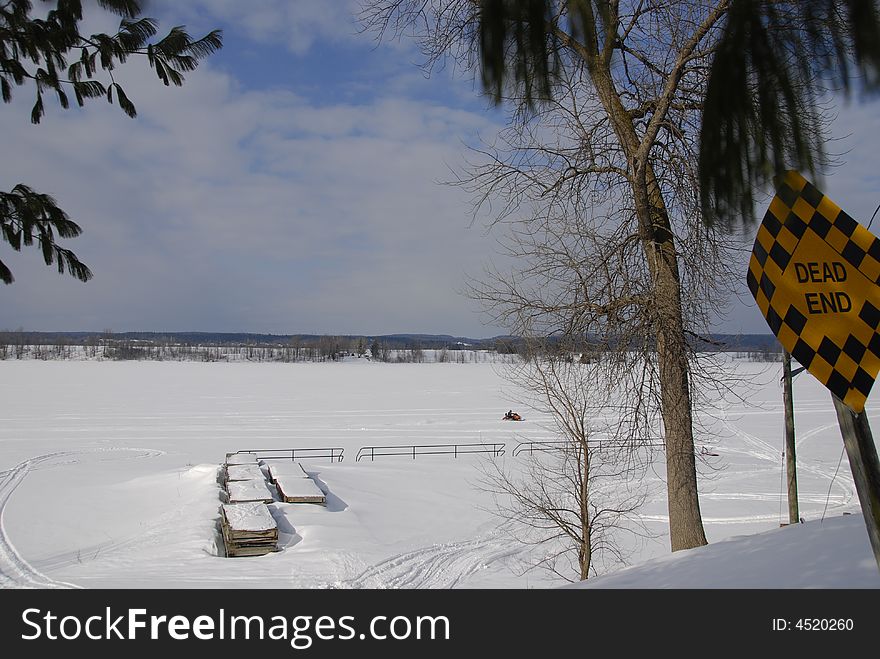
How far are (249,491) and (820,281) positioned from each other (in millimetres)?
15207

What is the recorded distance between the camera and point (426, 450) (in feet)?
91.3

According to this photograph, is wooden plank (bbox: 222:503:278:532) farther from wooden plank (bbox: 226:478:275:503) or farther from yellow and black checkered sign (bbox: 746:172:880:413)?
yellow and black checkered sign (bbox: 746:172:880:413)

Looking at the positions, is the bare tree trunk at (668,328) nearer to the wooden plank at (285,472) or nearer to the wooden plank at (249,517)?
the wooden plank at (249,517)

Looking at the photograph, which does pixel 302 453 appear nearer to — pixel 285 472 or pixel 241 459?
pixel 241 459

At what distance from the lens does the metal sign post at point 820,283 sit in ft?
7.89

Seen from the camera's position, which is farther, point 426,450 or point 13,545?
point 426,450

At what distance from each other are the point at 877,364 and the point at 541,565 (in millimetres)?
11428

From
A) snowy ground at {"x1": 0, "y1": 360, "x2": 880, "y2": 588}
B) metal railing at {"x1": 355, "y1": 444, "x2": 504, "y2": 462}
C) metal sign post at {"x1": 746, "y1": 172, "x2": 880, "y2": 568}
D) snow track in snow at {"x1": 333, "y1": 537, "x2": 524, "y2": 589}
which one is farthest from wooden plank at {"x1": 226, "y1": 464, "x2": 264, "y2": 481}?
metal sign post at {"x1": 746, "y1": 172, "x2": 880, "y2": 568}

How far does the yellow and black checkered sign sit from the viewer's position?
2.41 m

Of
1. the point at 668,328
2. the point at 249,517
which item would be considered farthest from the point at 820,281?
the point at 249,517

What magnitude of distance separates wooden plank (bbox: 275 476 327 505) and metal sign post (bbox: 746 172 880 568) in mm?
14884

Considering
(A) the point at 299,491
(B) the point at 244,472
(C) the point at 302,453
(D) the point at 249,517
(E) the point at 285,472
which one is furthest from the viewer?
(C) the point at 302,453

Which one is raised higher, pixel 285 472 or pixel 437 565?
pixel 285 472

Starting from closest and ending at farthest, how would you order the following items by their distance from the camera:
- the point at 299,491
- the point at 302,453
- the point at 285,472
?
the point at 299,491 < the point at 285,472 < the point at 302,453
